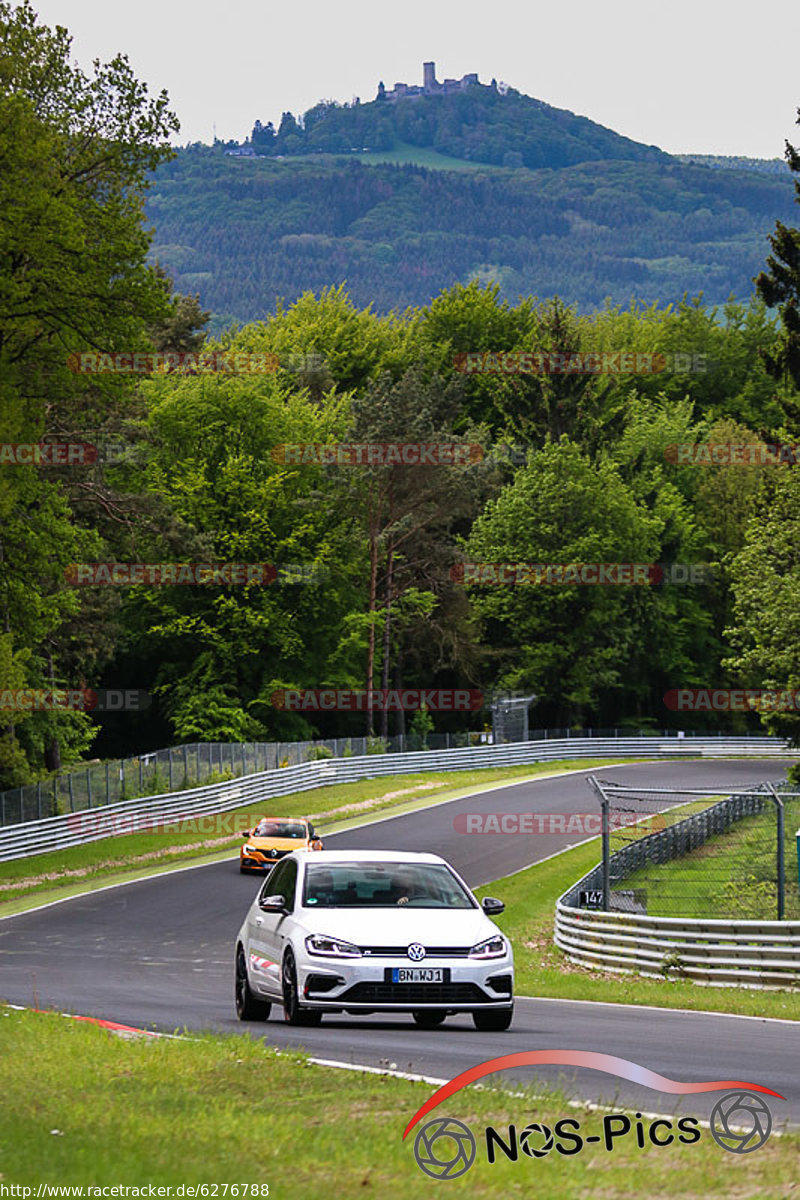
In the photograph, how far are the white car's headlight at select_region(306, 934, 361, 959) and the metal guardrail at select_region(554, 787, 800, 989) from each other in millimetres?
8047

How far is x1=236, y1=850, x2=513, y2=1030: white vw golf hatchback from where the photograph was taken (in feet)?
42.7

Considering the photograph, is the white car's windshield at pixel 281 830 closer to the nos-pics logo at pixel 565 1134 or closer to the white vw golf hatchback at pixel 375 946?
the white vw golf hatchback at pixel 375 946

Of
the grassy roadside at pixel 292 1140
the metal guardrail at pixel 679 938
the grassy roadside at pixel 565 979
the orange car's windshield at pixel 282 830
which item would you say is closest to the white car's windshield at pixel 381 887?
the grassy roadside at pixel 292 1140

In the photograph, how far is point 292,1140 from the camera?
7.49 metres

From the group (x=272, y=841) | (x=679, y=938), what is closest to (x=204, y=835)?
(x=272, y=841)

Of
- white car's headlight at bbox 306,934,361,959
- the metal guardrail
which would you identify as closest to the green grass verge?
the metal guardrail

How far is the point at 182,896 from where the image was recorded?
36.4 meters

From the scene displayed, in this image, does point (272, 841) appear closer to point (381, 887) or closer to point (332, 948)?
point (381, 887)

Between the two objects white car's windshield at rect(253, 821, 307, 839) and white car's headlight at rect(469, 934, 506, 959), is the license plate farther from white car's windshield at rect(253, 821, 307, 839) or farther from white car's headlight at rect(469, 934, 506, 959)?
white car's windshield at rect(253, 821, 307, 839)

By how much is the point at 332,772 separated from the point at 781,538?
25068mm

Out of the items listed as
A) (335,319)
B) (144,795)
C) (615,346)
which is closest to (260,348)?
(335,319)

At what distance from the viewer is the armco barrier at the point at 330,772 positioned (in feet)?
147

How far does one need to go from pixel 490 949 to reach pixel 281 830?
87.3ft

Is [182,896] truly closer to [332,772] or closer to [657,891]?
[657,891]
